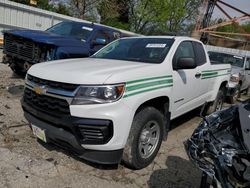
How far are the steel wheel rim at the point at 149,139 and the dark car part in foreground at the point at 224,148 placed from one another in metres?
0.95

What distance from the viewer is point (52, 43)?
6453 mm

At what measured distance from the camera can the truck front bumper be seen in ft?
10.4

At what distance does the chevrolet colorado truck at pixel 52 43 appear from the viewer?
21.7 ft

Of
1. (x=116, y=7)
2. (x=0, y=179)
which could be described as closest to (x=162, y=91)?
(x=0, y=179)

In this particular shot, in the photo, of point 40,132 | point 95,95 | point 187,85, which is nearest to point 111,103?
point 95,95

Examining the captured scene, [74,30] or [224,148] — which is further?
[74,30]

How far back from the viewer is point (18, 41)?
23.4 feet

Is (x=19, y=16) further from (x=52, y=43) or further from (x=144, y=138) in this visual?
(x=144, y=138)

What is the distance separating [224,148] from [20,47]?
230 inches

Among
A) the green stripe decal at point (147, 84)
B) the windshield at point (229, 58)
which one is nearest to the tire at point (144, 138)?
the green stripe decal at point (147, 84)

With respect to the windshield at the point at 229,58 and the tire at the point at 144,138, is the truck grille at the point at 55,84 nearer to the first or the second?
the tire at the point at 144,138

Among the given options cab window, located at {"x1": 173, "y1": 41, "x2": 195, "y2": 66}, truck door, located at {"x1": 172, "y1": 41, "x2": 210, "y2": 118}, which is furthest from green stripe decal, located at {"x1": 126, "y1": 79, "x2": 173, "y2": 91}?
cab window, located at {"x1": 173, "y1": 41, "x2": 195, "y2": 66}

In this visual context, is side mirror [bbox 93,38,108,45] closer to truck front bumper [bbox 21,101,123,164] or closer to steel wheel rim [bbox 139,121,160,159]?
steel wheel rim [bbox 139,121,160,159]

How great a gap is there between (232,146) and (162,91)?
1558 millimetres
